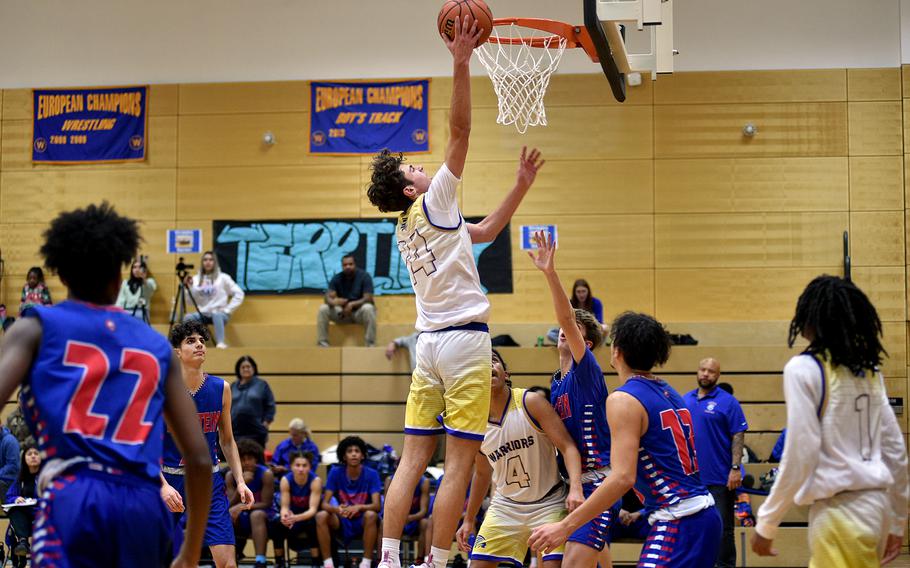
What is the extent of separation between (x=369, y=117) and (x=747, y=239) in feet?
20.8

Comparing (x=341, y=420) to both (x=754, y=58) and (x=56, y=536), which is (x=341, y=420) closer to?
(x=754, y=58)

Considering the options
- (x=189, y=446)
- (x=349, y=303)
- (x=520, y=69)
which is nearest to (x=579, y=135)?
(x=520, y=69)

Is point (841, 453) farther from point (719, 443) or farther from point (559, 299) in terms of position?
point (719, 443)

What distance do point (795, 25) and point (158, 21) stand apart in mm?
10353

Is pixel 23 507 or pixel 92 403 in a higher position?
pixel 92 403

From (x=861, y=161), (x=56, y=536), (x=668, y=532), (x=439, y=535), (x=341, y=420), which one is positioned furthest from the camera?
(x=861, y=161)

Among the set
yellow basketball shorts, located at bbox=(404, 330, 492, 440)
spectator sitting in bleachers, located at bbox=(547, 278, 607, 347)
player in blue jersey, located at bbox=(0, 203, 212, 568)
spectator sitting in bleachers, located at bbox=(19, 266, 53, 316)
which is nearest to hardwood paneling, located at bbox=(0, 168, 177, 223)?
spectator sitting in bleachers, located at bbox=(19, 266, 53, 316)

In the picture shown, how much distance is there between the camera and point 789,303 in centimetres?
1556

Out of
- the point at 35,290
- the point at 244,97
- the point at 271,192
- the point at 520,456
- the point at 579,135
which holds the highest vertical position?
the point at 244,97

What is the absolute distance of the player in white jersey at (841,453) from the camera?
363 cm

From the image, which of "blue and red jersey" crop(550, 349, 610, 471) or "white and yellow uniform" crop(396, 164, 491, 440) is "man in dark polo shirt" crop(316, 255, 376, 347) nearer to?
"blue and red jersey" crop(550, 349, 610, 471)

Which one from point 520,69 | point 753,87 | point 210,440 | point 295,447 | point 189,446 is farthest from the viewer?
point 753,87

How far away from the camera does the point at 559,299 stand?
5629 millimetres

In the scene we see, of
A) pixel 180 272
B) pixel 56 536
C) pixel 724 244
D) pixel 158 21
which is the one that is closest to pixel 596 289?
pixel 724 244
